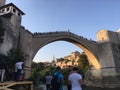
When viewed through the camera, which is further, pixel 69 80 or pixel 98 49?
pixel 98 49

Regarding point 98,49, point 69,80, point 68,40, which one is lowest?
point 69,80

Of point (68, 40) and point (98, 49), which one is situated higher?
point (68, 40)

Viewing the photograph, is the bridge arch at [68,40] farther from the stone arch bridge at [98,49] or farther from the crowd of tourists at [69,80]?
the crowd of tourists at [69,80]

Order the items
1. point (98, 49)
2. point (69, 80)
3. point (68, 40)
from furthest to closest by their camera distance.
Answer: point (98, 49), point (68, 40), point (69, 80)

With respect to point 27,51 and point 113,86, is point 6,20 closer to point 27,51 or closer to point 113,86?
point 27,51

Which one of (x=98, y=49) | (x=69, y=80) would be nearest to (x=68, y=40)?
(x=98, y=49)

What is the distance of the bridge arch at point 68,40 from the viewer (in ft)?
72.5

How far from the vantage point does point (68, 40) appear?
2720 cm

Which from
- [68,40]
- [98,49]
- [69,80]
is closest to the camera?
[69,80]

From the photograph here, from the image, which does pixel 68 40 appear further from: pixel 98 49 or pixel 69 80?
pixel 69 80

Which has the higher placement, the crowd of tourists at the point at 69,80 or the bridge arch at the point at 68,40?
the bridge arch at the point at 68,40

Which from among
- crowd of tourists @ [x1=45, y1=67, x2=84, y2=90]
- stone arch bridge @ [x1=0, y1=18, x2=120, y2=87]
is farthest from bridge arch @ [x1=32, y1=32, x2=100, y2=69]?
crowd of tourists @ [x1=45, y1=67, x2=84, y2=90]

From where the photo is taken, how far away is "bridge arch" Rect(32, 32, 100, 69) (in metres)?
22.1

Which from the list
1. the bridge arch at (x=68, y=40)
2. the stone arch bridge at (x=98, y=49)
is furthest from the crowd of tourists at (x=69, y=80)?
the bridge arch at (x=68, y=40)
